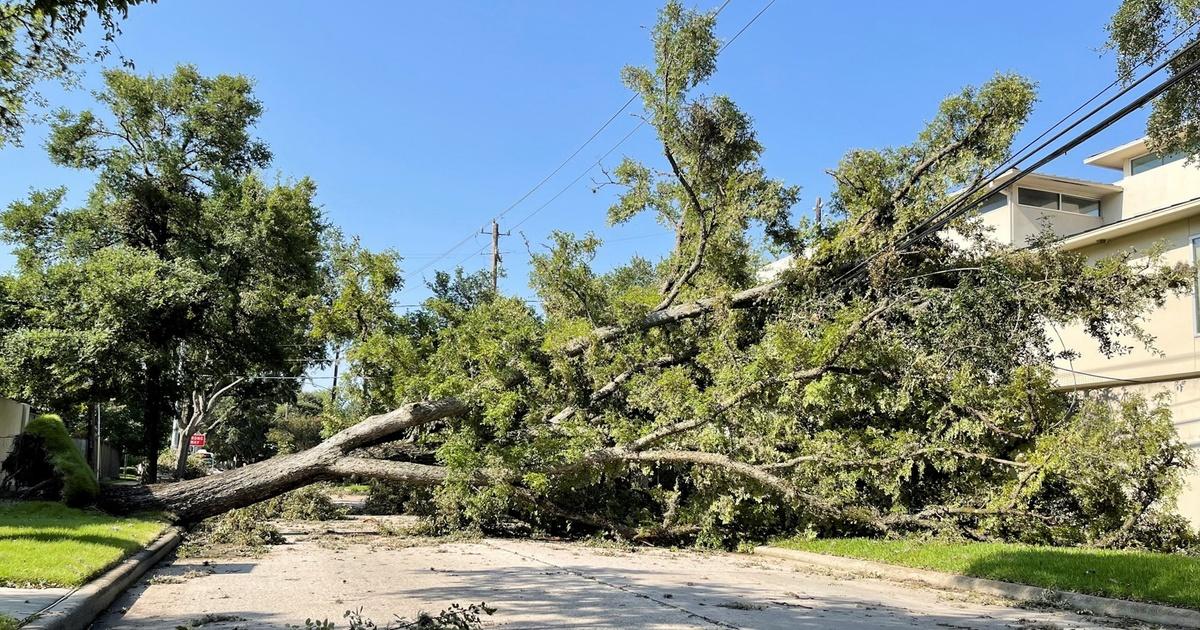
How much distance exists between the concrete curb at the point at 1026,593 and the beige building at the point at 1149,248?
433cm

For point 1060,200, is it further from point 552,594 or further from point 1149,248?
point 552,594

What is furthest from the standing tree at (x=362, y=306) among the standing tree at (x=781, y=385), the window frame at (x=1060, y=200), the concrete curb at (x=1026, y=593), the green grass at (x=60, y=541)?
the window frame at (x=1060, y=200)

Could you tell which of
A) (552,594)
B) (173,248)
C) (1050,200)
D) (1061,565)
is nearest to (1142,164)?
(1050,200)

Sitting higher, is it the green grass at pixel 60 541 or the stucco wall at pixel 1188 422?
the stucco wall at pixel 1188 422

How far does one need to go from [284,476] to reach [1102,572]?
1233 centimetres

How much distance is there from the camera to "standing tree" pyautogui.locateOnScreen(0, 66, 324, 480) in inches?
731

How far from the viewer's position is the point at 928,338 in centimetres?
1321

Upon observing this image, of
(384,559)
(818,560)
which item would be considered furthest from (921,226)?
(384,559)

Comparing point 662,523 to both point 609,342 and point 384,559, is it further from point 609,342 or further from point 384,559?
point 384,559

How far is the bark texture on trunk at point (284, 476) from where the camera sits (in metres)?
14.5

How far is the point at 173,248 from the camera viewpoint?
68.3ft

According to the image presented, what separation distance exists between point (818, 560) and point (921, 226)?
5205 mm

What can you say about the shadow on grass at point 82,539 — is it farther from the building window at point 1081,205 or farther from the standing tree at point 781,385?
the building window at point 1081,205

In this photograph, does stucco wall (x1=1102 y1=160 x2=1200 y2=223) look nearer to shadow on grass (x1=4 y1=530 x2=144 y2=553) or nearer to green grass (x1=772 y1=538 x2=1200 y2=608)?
green grass (x1=772 y1=538 x2=1200 y2=608)
